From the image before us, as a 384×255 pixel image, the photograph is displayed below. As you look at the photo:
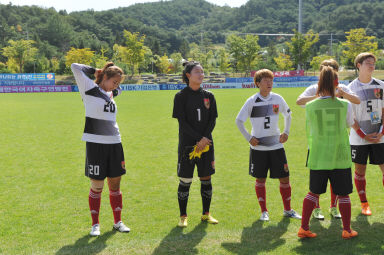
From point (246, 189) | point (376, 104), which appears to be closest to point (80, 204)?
point (246, 189)

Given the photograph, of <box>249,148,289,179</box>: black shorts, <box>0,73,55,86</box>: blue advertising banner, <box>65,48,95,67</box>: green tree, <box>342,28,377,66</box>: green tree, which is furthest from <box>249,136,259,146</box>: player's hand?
<box>65,48,95,67</box>: green tree

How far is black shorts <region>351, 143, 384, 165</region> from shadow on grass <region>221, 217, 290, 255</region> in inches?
54.3

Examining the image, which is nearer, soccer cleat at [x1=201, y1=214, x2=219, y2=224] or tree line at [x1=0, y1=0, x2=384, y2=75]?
soccer cleat at [x1=201, y1=214, x2=219, y2=224]

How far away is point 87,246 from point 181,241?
114cm

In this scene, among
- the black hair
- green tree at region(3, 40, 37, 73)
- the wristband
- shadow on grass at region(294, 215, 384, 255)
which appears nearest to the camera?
shadow on grass at region(294, 215, 384, 255)

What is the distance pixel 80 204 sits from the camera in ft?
20.0

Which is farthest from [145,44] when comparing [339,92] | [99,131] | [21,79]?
[339,92]

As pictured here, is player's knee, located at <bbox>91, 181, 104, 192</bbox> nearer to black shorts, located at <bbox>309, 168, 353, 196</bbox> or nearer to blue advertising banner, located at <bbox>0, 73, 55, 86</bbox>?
black shorts, located at <bbox>309, 168, 353, 196</bbox>

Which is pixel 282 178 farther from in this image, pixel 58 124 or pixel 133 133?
pixel 58 124

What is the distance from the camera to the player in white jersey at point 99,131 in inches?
183

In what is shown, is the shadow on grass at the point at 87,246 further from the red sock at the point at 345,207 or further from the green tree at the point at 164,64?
the green tree at the point at 164,64

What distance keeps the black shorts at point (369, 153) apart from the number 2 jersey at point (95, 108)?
11.3 ft

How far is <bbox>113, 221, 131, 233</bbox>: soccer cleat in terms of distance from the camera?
487cm

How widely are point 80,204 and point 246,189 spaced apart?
2.96 meters
